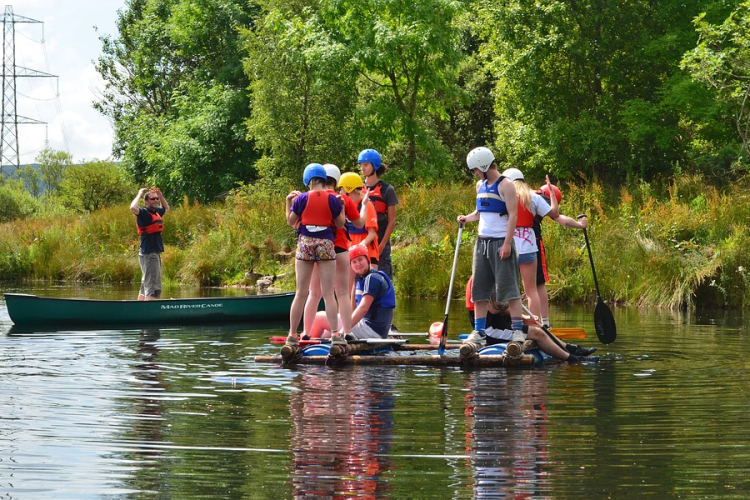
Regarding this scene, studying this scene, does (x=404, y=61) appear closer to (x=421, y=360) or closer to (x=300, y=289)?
(x=300, y=289)

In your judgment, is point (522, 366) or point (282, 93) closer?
point (522, 366)

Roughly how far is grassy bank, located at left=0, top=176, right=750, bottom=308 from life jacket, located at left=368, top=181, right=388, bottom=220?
753cm

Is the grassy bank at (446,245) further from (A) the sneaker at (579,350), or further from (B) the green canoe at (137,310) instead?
(A) the sneaker at (579,350)

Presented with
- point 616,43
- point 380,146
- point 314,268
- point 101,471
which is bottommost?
point 101,471

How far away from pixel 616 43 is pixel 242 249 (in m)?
10.7

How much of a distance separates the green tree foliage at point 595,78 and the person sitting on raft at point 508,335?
644 inches

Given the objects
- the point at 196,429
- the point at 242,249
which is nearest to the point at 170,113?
the point at 242,249

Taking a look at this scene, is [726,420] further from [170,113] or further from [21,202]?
[21,202]

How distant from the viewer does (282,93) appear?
107ft

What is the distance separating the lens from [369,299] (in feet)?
34.7

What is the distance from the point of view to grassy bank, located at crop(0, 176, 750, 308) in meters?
17.8

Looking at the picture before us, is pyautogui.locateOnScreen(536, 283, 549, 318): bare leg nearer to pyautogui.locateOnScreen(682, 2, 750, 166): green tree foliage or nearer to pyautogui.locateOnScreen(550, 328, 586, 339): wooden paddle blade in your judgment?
pyautogui.locateOnScreen(550, 328, 586, 339): wooden paddle blade

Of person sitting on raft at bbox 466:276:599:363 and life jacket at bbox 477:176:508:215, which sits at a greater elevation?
life jacket at bbox 477:176:508:215

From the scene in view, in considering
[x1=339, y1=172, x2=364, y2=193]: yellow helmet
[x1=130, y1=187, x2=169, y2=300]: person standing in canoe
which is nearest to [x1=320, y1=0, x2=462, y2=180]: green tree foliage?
[x1=130, y1=187, x2=169, y2=300]: person standing in canoe
